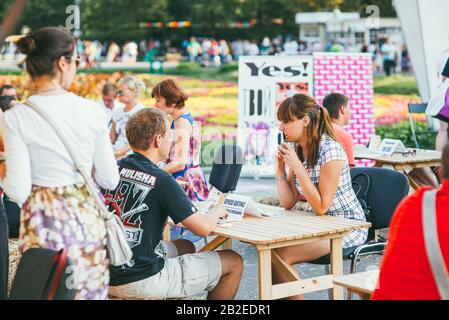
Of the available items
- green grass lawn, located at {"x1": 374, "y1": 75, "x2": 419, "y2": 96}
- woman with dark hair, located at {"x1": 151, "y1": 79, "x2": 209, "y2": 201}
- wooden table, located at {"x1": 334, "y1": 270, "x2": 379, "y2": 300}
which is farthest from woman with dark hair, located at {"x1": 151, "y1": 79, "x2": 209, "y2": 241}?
green grass lawn, located at {"x1": 374, "y1": 75, "x2": 419, "y2": 96}

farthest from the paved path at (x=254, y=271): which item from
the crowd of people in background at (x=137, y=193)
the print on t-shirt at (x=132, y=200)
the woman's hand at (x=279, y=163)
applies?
the print on t-shirt at (x=132, y=200)

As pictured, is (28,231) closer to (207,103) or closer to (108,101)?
(108,101)

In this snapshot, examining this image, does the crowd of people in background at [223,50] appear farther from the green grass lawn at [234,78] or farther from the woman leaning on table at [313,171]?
the woman leaning on table at [313,171]

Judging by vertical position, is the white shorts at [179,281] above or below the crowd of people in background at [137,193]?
below

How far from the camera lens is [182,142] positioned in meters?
5.93

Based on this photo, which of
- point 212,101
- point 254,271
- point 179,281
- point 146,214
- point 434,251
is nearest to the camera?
point 434,251

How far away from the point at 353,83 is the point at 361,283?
7950 millimetres

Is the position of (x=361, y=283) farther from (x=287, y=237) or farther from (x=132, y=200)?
(x=132, y=200)

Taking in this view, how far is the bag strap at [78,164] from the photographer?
3230mm

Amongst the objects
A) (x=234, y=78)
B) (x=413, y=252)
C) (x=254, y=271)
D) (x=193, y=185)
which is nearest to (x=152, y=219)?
(x=413, y=252)

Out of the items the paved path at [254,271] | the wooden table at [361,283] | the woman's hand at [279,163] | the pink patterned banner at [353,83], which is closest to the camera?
the wooden table at [361,283]

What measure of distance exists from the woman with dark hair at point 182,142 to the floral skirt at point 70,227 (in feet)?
8.28

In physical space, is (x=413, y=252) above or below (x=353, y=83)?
below

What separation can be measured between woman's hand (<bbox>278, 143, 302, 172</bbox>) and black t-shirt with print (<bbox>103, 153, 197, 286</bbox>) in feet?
2.87
